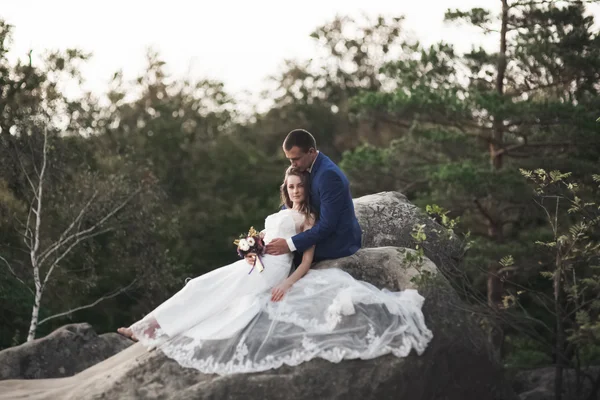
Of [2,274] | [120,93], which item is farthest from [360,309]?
[120,93]

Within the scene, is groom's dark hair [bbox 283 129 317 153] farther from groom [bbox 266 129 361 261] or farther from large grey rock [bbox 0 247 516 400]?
large grey rock [bbox 0 247 516 400]

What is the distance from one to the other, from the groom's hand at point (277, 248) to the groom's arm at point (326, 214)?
0.14 feet

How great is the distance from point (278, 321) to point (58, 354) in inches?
140

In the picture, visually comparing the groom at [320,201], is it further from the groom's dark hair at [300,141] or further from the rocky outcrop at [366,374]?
the rocky outcrop at [366,374]

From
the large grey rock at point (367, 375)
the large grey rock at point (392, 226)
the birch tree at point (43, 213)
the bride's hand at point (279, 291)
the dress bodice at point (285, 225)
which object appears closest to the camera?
the large grey rock at point (367, 375)

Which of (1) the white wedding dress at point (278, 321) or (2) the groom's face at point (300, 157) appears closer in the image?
(1) the white wedding dress at point (278, 321)

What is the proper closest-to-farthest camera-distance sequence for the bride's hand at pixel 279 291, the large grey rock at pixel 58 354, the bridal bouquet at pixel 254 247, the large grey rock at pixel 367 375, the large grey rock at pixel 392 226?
the large grey rock at pixel 367 375 < the bride's hand at pixel 279 291 < the bridal bouquet at pixel 254 247 < the large grey rock at pixel 58 354 < the large grey rock at pixel 392 226

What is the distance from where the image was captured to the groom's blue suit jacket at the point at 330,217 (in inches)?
270

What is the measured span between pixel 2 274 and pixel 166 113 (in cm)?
1160

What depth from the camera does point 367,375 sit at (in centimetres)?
626

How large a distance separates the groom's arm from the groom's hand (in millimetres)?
43

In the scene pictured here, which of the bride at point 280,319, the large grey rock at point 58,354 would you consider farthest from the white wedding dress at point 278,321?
the large grey rock at point 58,354

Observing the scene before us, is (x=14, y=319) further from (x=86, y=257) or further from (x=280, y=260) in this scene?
(x=280, y=260)

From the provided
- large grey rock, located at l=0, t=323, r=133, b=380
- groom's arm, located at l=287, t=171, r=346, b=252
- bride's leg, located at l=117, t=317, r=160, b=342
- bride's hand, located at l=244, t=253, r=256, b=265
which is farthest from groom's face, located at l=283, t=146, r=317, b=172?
large grey rock, located at l=0, t=323, r=133, b=380
